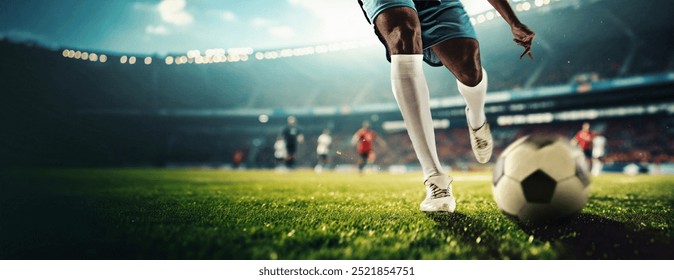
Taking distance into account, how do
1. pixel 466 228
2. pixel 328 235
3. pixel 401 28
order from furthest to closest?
pixel 401 28, pixel 466 228, pixel 328 235

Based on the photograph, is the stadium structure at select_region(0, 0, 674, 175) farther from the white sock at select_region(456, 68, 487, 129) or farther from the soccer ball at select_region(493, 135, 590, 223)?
the soccer ball at select_region(493, 135, 590, 223)

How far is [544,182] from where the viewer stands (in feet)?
5.04

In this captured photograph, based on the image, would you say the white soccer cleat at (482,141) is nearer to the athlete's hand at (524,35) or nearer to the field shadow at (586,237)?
the athlete's hand at (524,35)

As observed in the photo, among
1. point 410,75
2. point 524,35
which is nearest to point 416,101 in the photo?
point 410,75

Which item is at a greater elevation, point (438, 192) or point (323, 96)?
point (438, 192)

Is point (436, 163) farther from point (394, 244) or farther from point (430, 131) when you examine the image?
point (394, 244)

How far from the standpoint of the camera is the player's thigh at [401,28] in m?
1.70

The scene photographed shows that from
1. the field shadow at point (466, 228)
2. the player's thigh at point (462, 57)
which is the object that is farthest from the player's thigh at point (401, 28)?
the field shadow at point (466, 228)

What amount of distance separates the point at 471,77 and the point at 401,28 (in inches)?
28.2

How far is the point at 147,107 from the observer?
74.0ft

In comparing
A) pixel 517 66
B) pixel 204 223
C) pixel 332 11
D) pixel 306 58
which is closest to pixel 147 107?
pixel 306 58

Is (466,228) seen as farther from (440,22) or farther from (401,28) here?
(440,22)

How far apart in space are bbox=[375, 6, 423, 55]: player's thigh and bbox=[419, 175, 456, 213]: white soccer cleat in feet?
2.07
